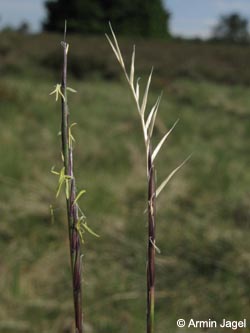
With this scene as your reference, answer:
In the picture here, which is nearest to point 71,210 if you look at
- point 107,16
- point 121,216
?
point 121,216

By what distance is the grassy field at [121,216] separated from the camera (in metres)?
1.67

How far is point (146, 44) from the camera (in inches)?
297

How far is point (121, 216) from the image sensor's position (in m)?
2.36

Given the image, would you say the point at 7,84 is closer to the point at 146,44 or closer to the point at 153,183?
the point at 146,44

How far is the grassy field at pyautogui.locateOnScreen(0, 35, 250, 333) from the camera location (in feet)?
5.46

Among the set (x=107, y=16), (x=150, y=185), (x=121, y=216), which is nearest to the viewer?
(x=150, y=185)

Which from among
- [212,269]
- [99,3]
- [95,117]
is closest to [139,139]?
[95,117]

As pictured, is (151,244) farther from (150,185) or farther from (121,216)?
(121,216)

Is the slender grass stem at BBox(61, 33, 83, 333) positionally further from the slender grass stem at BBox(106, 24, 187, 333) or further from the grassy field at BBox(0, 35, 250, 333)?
the grassy field at BBox(0, 35, 250, 333)

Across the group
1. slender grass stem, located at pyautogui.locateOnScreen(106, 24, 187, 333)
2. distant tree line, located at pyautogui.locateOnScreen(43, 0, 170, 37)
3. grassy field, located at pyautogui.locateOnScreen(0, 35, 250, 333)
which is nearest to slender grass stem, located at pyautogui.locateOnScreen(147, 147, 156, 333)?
slender grass stem, located at pyautogui.locateOnScreen(106, 24, 187, 333)

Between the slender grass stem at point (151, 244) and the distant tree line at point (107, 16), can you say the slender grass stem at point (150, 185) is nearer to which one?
the slender grass stem at point (151, 244)

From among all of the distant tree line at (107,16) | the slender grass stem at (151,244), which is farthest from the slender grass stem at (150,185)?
the distant tree line at (107,16)

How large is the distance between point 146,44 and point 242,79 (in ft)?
5.77

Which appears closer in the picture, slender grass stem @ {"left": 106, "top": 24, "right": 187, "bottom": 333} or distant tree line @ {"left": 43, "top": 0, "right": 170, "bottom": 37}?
slender grass stem @ {"left": 106, "top": 24, "right": 187, "bottom": 333}
